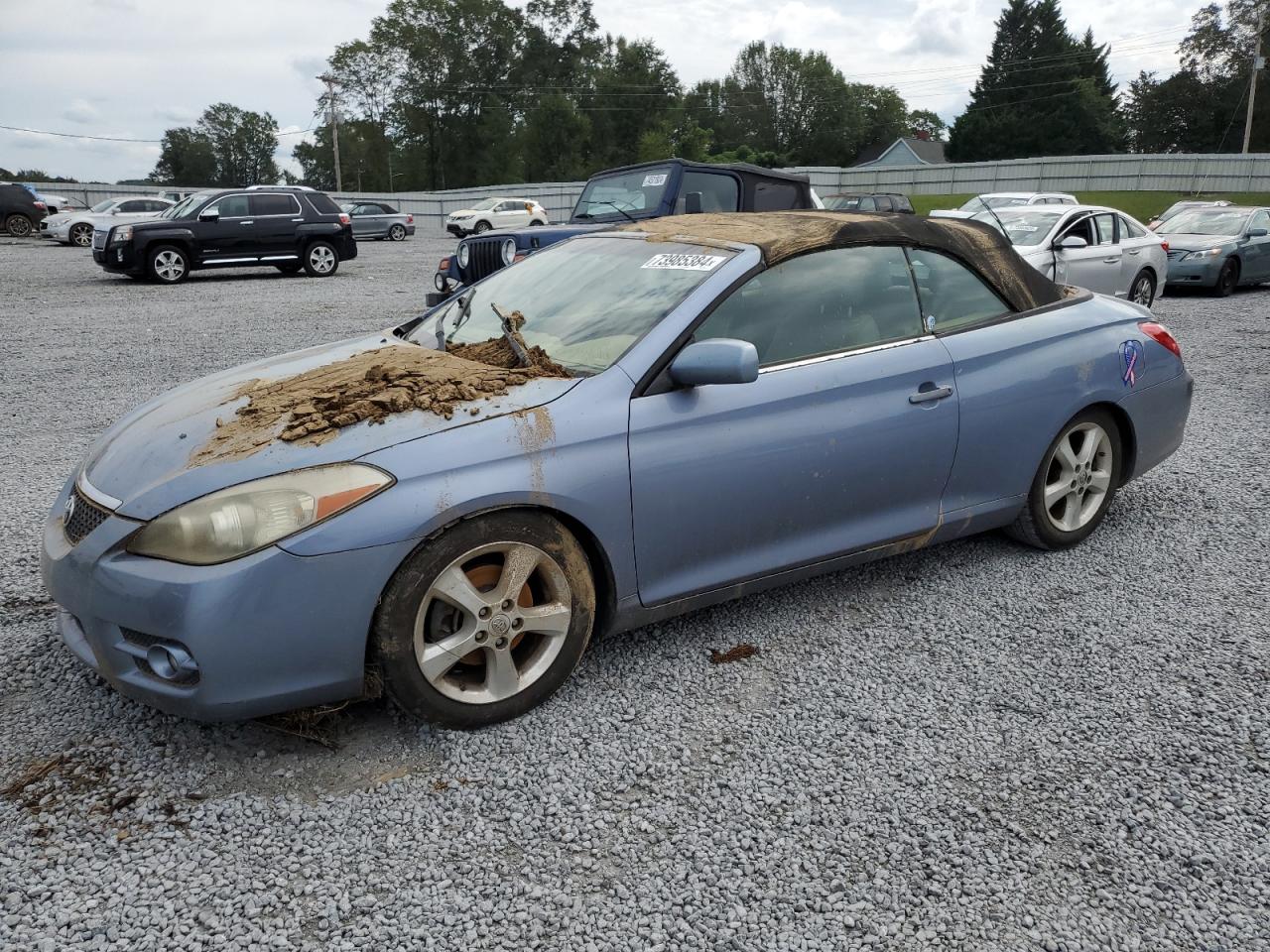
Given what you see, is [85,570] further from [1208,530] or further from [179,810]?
[1208,530]

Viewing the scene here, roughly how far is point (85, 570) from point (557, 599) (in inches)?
52.6

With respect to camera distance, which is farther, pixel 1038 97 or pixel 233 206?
pixel 1038 97

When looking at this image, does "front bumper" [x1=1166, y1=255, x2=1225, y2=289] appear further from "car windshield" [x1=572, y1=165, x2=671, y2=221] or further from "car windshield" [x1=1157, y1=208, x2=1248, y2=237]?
"car windshield" [x1=572, y1=165, x2=671, y2=221]

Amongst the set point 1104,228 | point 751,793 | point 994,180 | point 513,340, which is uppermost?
point 994,180

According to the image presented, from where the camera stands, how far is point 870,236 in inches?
154

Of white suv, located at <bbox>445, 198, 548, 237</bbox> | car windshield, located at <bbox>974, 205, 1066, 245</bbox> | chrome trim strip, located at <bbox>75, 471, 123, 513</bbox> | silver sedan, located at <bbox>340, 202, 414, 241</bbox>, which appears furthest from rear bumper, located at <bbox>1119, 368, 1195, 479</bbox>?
silver sedan, located at <bbox>340, 202, 414, 241</bbox>

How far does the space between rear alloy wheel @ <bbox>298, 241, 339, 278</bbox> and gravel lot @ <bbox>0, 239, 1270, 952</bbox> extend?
15462mm

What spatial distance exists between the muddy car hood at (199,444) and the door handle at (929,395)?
1352 millimetres

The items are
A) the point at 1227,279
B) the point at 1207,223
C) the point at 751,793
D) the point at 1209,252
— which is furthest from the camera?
the point at 1207,223

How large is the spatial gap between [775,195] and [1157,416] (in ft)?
21.7

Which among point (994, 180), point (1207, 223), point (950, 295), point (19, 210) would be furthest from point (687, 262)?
point (994, 180)

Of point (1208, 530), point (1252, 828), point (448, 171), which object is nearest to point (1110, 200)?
point (1208, 530)

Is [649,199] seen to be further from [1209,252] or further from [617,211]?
[1209,252]

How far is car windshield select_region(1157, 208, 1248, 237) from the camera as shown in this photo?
16000mm
